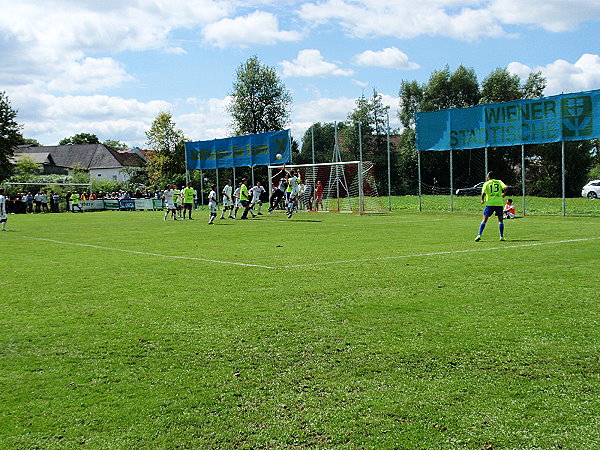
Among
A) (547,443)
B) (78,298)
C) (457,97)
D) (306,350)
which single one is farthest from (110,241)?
(457,97)

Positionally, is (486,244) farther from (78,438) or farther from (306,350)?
(78,438)

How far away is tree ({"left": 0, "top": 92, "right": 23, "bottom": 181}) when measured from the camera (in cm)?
6719

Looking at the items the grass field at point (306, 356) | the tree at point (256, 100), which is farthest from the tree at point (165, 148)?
the grass field at point (306, 356)

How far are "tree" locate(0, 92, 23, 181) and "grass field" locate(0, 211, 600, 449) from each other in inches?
2421

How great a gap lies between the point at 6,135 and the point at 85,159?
55.6 metres

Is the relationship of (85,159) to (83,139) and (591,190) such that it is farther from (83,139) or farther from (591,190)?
(591,190)

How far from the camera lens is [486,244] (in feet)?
50.8

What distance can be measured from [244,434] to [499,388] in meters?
2.06

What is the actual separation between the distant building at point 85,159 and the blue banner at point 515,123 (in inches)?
3569

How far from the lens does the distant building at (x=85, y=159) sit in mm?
115875

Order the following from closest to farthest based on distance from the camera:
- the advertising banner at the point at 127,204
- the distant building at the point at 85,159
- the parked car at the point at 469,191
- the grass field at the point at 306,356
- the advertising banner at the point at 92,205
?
the grass field at the point at 306,356, the parked car at the point at 469,191, the advertising banner at the point at 127,204, the advertising banner at the point at 92,205, the distant building at the point at 85,159

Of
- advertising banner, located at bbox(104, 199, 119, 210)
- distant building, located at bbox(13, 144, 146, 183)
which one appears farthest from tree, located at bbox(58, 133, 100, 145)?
advertising banner, located at bbox(104, 199, 119, 210)

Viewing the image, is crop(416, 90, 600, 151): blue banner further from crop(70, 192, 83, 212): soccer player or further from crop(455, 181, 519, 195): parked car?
crop(70, 192, 83, 212): soccer player

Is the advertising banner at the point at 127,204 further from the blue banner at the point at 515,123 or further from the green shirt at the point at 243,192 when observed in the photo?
the blue banner at the point at 515,123
